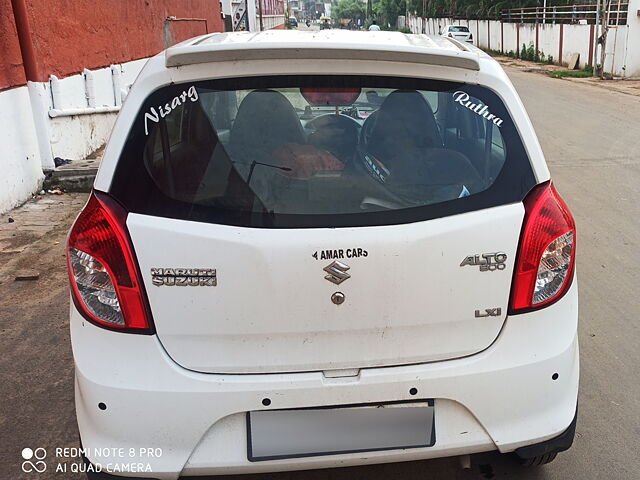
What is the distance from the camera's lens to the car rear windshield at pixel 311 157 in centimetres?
204

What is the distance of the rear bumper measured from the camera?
1991mm

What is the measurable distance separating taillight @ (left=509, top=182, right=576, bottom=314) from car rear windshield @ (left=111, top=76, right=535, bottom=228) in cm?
8

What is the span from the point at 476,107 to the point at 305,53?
61 cm

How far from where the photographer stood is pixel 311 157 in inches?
85.4

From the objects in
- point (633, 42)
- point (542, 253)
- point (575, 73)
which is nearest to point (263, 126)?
point (542, 253)

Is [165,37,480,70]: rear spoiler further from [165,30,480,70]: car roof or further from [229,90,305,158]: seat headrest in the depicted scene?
[229,90,305,158]: seat headrest

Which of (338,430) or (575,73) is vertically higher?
(338,430)

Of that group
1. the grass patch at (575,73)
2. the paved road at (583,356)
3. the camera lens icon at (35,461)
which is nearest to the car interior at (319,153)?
the paved road at (583,356)

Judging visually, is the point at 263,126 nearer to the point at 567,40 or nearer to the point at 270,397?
the point at 270,397

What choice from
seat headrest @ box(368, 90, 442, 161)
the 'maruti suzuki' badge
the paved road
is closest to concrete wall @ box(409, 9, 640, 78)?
the paved road

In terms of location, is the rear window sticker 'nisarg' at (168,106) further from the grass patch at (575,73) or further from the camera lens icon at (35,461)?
the grass patch at (575,73)

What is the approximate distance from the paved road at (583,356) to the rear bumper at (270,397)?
2.11ft

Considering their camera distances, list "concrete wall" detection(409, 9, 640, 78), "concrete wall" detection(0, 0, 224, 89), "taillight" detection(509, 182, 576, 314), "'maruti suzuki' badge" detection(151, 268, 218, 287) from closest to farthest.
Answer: "'maruti suzuki' badge" detection(151, 268, 218, 287) < "taillight" detection(509, 182, 576, 314) < "concrete wall" detection(0, 0, 224, 89) < "concrete wall" detection(409, 9, 640, 78)

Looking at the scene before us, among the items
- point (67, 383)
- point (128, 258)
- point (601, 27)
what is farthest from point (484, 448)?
point (601, 27)
